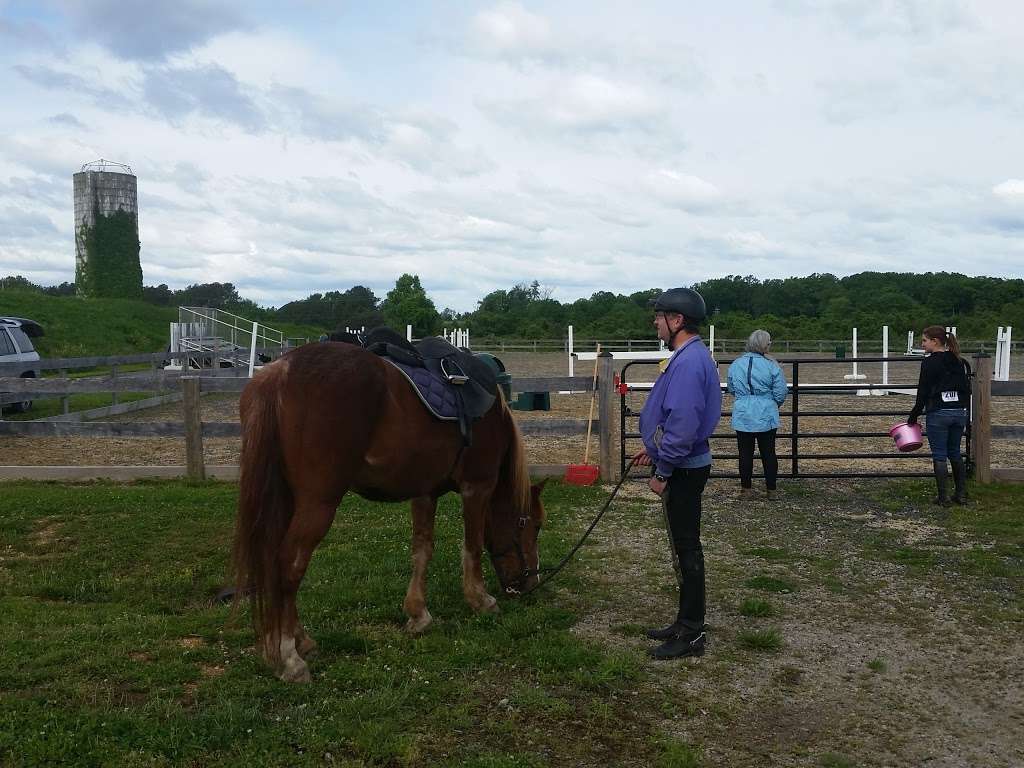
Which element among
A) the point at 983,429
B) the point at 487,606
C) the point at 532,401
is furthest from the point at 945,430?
the point at 487,606

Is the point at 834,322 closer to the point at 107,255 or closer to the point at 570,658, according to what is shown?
the point at 107,255

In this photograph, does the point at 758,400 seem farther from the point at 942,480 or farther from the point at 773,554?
the point at 773,554

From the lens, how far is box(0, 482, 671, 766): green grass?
3037 mm

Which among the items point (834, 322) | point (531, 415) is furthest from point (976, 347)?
point (531, 415)

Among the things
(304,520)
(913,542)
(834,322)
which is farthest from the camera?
(834,322)

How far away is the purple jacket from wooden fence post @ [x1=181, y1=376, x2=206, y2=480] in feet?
19.3

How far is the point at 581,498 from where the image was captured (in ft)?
25.0

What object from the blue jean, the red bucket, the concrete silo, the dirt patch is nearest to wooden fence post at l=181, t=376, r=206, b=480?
the red bucket

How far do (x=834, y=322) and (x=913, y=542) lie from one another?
4894cm

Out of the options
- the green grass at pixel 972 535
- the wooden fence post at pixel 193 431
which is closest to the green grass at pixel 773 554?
the green grass at pixel 972 535

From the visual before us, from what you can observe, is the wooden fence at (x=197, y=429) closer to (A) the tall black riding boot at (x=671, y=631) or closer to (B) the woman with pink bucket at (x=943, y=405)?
(B) the woman with pink bucket at (x=943, y=405)

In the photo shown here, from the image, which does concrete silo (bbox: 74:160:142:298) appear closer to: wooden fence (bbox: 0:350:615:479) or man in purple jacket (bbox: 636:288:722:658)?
wooden fence (bbox: 0:350:615:479)

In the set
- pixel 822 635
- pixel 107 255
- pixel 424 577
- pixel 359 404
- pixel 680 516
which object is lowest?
pixel 822 635

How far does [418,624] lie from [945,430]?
17.5 feet
